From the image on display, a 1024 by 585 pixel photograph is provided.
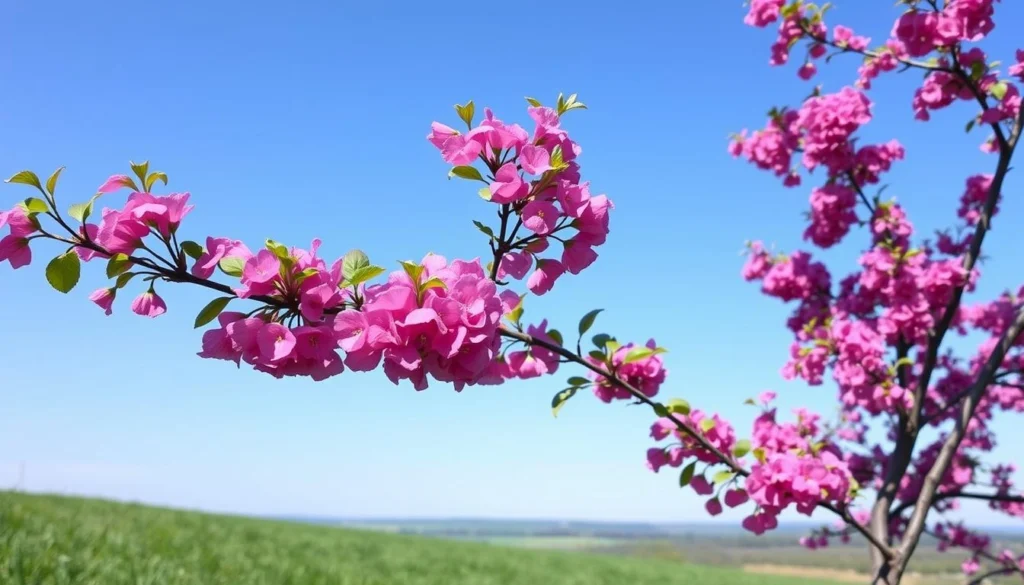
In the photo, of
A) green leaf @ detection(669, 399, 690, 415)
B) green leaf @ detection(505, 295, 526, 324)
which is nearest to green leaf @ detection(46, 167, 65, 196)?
green leaf @ detection(505, 295, 526, 324)

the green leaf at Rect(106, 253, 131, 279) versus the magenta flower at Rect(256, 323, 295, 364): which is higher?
the green leaf at Rect(106, 253, 131, 279)

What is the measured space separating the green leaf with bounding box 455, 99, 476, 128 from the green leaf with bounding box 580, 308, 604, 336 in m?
1.01

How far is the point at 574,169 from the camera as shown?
1887 mm

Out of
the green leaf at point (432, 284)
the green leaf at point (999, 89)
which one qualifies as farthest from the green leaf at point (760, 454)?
the green leaf at point (999, 89)

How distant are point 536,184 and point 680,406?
56.3 inches

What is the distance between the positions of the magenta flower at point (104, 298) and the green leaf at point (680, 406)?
2.09 metres

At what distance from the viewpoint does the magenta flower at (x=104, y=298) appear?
5.77 feet

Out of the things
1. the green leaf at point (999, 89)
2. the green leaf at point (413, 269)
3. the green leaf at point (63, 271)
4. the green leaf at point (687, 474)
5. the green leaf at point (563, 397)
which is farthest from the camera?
the green leaf at point (999, 89)

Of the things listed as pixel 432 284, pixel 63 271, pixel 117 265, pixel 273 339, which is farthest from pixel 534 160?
pixel 63 271

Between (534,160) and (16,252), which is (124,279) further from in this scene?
(534,160)

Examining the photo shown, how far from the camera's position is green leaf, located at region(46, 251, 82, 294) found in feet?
5.43

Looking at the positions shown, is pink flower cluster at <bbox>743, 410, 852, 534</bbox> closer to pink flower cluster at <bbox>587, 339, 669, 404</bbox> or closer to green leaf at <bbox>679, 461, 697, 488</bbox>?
green leaf at <bbox>679, 461, 697, 488</bbox>

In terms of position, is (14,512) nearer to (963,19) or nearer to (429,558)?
(963,19)

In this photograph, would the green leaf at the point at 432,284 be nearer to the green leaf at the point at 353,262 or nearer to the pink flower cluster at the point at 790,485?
the green leaf at the point at 353,262
